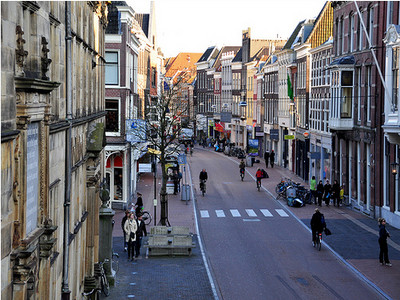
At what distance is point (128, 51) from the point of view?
135 ft

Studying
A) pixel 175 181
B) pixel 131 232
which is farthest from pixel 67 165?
pixel 175 181

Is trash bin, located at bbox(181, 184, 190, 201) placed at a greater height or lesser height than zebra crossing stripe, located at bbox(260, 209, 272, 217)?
greater

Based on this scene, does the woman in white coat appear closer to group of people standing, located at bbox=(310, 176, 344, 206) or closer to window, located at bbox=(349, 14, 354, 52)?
group of people standing, located at bbox=(310, 176, 344, 206)

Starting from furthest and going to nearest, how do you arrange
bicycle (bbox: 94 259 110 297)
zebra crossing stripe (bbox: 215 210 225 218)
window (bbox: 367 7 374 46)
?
zebra crossing stripe (bbox: 215 210 225 218)
window (bbox: 367 7 374 46)
bicycle (bbox: 94 259 110 297)

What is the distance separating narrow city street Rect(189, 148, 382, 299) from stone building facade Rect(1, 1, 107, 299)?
20.5 ft

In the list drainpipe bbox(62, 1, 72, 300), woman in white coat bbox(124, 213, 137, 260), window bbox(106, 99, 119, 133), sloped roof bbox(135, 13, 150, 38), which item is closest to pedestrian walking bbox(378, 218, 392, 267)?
woman in white coat bbox(124, 213, 137, 260)

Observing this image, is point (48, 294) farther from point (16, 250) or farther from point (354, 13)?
point (354, 13)

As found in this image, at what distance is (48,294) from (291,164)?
177 feet

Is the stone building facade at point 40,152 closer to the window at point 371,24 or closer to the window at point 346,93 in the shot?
the window at point 371,24

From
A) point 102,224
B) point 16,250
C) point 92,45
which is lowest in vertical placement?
point 102,224

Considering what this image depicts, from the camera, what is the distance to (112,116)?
39188mm

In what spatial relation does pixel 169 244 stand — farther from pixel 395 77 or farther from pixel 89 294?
pixel 395 77

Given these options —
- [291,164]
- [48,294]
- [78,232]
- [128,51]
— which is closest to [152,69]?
[291,164]

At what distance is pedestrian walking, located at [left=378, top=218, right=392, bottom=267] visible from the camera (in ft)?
79.7
